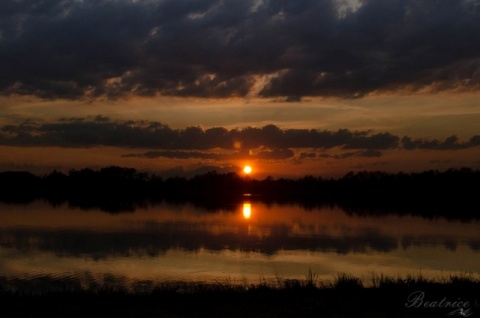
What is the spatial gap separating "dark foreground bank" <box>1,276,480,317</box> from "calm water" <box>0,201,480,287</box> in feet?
23.1

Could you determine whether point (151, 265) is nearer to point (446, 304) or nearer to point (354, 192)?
point (446, 304)

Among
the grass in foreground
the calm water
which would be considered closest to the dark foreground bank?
the grass in foreground

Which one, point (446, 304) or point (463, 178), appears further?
point (463, 178)

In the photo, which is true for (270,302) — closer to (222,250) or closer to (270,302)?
(270,302)

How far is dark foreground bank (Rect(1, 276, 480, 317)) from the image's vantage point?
37.2 ft

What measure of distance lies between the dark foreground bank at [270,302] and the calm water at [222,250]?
7027mm

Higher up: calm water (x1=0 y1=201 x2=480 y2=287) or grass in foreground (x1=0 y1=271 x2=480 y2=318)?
grass in foreground (x1=0 y1=271 x2=480 y2=318)

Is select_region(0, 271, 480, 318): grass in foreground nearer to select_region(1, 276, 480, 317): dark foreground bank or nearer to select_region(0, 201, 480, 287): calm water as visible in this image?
select_region(1, 276, 480, 317): dark foreground bank

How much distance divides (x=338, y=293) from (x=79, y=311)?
239 inches

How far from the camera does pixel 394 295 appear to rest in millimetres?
13062

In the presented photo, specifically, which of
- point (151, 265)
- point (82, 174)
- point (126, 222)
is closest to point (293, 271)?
point (151, 265)

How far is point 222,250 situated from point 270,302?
60.5 feet

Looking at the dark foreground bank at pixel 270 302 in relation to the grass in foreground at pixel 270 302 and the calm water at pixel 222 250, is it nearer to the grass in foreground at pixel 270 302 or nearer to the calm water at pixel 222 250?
the grass in foreground at pixel 270 302

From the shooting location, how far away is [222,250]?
3088 cm
